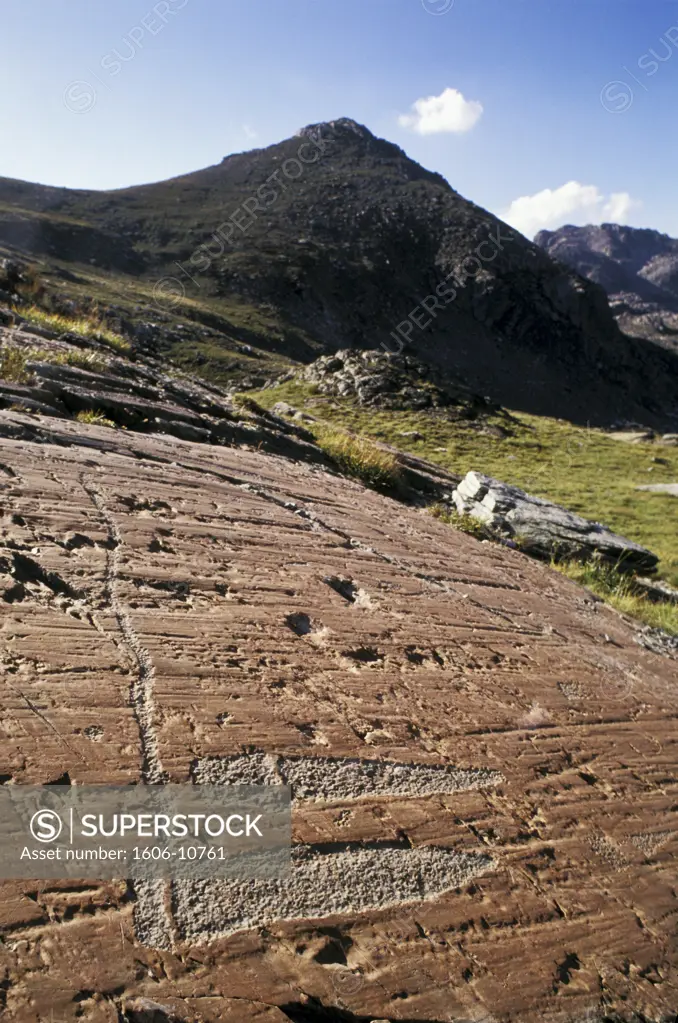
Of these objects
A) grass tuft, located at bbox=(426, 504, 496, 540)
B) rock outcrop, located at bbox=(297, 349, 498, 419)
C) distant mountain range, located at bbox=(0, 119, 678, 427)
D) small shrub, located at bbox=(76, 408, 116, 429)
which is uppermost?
distant mountain range, located at bbox=(0, 119, 678, 427)

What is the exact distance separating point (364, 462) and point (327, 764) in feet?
22.2

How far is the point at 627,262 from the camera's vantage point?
18488 centimetres

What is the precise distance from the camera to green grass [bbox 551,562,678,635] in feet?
22.3

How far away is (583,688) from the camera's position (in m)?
3.88

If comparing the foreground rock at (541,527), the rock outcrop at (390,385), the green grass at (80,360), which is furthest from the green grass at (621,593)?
the rock outcrop at (390,385)

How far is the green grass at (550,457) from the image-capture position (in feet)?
53.4

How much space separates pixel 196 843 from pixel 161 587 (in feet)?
4.70

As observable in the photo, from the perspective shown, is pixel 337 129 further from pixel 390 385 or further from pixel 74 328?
pixel 74 328

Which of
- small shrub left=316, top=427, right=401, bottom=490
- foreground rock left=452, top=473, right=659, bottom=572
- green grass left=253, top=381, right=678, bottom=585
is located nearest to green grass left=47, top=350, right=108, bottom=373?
small shrub left=316, top=427, right=401, bottom=490

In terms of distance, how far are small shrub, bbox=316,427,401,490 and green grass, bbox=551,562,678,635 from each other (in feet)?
8.30

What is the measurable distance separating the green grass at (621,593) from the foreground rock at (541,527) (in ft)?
1.20

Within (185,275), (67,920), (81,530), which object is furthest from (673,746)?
(185,275)
